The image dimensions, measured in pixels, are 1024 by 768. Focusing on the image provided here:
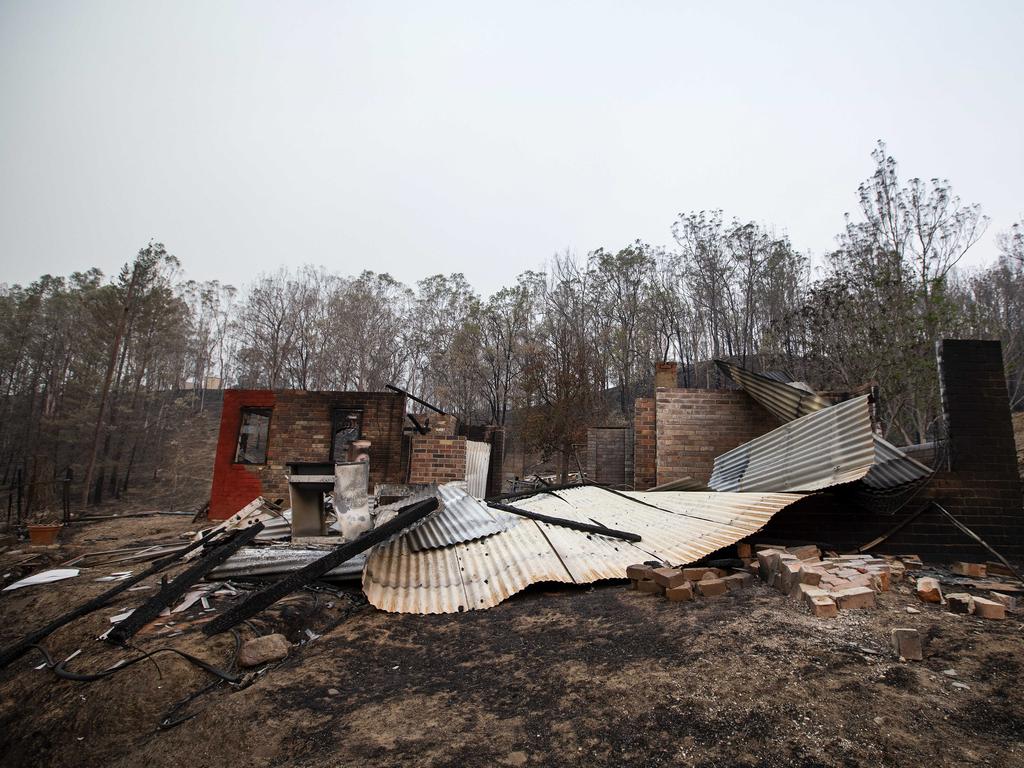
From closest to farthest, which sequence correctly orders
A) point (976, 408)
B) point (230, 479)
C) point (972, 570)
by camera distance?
point (972, 570) → point (976, 408) → point (230, 479)

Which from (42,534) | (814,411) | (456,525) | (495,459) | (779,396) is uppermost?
(779,396)

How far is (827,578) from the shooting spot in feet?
11.2

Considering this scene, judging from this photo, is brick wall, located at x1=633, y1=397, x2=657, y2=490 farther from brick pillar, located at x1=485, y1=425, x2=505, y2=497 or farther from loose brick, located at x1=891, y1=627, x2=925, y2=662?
loose brick, located at x1=891, y1=627, x2=925, y2=662

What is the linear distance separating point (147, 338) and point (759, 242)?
31.5 m

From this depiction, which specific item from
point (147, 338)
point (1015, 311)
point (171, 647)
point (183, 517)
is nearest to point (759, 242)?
point (1015, 311)

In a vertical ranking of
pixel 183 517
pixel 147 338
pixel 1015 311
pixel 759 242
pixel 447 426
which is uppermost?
pixel 759 242

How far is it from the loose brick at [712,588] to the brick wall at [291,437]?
8.48 m

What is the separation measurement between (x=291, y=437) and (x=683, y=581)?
32.7 feet

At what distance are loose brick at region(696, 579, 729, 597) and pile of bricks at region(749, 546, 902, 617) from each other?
387mm

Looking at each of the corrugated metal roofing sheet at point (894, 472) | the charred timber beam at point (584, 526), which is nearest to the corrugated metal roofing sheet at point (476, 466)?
the charred timber beam at point (584, 526)

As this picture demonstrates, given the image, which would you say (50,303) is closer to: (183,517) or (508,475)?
(183,517)

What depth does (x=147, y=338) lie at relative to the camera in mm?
24438

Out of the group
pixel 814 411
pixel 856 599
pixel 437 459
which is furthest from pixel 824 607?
pixel 437 459

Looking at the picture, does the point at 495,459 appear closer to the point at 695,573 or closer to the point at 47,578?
the point at 47,578
